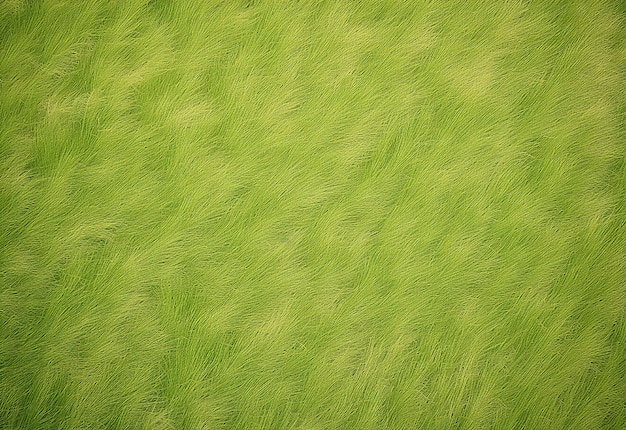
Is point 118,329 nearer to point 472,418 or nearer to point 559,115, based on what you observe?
point 472,418

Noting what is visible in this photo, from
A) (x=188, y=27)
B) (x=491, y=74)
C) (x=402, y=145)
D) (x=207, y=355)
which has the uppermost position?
(x=188, y=27)

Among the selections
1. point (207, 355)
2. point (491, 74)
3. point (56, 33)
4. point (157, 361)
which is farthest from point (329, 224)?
point (56, 33)

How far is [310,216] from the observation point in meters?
1.75

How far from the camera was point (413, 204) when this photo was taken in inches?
70.6

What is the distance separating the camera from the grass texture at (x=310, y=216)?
5.16 ft

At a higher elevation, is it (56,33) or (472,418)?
(56,33)

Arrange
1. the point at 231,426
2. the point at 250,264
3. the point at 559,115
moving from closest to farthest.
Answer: the point at 231,426, the point at 250,264, the point at 559,115

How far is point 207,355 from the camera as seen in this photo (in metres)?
1.58

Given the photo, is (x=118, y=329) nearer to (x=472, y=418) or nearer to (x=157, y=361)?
(x=157, y=361)

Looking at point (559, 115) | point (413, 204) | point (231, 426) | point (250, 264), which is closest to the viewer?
point (231, 426)

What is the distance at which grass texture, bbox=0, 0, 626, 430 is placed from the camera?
1.57 metres

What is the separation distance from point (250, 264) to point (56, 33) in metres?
1.02

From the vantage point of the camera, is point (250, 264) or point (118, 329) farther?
point (250, 264)

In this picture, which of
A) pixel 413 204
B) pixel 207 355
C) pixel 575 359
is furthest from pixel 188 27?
pixel 575 359
